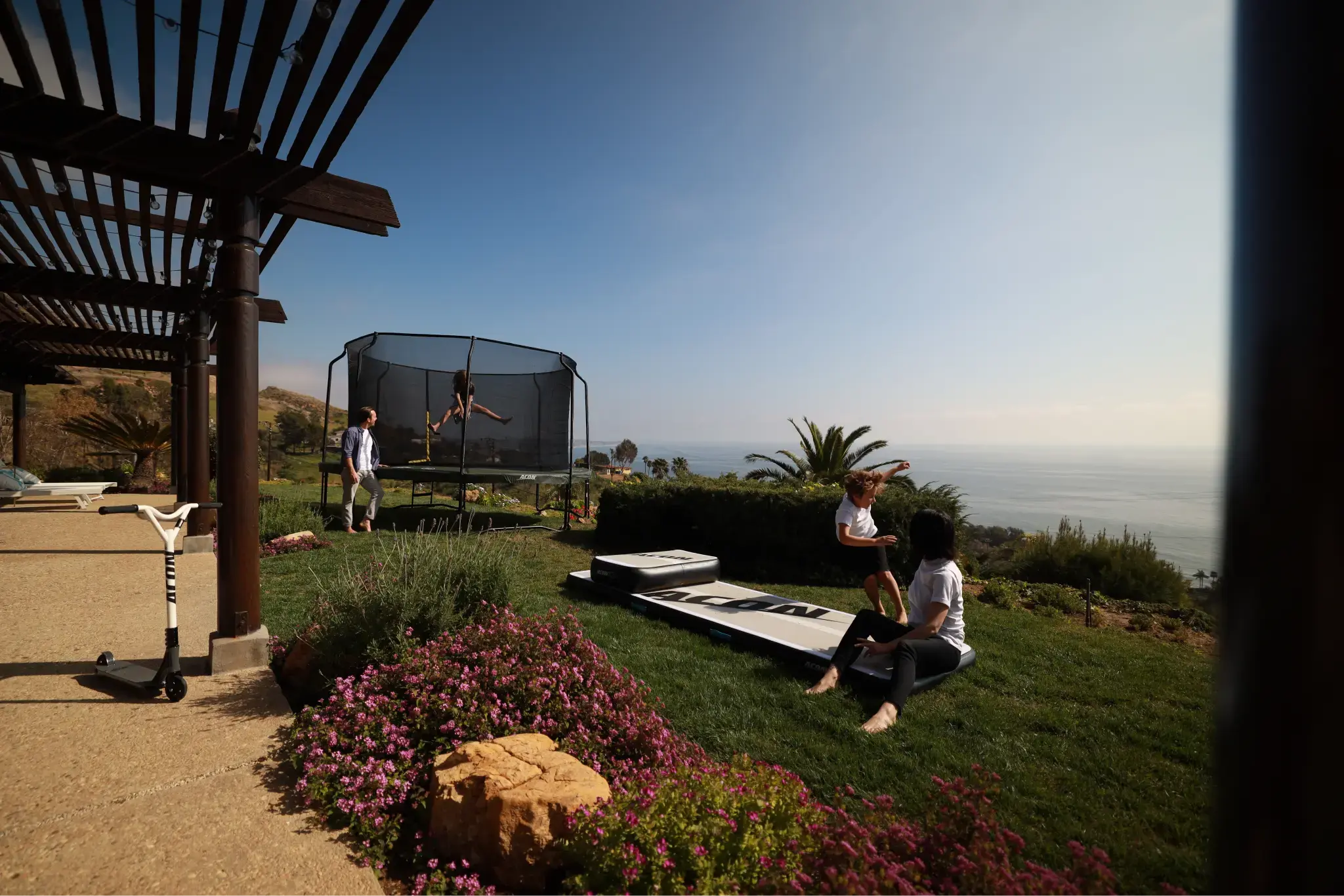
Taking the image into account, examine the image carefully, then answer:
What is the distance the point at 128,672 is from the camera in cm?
351

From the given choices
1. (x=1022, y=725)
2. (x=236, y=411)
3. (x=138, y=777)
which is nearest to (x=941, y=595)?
(x=1022, y=725)

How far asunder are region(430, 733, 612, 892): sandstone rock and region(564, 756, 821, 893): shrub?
110 millimetres

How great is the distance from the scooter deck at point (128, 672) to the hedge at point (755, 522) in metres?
5.27

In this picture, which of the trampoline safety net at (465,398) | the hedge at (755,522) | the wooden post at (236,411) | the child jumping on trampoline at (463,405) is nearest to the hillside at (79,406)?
the wooden post at (236,411)

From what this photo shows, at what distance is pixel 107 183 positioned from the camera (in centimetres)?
459

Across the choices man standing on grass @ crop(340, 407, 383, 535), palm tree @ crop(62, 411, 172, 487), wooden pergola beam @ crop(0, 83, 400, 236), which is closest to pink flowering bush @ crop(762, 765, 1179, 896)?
wooden pergola beam @ crop(0, 83, 400, 236)

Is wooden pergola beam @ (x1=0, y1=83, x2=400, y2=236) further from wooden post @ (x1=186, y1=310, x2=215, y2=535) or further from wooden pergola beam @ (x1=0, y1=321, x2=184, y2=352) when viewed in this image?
wooden pergola beam @ (x1=0, y1=321, x2=184, y2=352)

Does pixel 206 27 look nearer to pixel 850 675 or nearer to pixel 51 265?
pixel 850 675

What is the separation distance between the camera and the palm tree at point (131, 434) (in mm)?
13047

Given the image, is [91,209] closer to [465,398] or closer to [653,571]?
[653,571]

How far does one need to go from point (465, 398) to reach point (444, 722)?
8.01m

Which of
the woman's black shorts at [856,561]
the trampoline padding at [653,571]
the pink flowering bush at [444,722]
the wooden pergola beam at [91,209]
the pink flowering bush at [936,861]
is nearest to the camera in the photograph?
the pink flowering bush at [936,861]

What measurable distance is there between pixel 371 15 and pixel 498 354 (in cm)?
808

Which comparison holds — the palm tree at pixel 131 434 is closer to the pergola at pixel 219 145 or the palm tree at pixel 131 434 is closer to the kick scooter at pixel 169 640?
the pergola at pixel 219 145
